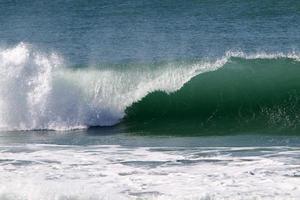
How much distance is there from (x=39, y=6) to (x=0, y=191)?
30.5m

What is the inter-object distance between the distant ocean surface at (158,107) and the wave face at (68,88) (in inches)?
1.1

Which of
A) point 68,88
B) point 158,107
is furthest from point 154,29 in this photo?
point 158,107

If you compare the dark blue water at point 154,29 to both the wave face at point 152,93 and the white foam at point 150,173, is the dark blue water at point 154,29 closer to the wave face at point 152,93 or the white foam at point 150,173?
the wave face at point 152,93

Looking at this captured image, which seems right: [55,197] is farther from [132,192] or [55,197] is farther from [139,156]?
[139,156]

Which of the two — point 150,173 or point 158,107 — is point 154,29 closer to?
point 158,107

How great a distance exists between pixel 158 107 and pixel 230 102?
1.64 m

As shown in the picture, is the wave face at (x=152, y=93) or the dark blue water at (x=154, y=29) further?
the dark blue water at (x=154, y=29)

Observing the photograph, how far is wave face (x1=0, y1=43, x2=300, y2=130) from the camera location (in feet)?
56.6

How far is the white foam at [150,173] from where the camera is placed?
1053 centimetres

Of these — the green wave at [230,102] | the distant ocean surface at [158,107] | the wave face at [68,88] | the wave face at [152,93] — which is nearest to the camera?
the distant ocean surface at [158,107]

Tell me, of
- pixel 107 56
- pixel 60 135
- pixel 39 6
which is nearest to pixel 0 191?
pixel 60 135

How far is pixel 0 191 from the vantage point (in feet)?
36.3

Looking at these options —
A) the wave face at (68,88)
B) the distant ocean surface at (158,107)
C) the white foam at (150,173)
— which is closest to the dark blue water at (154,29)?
the distant ocean surface at (158,107)

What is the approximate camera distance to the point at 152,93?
727 inches
